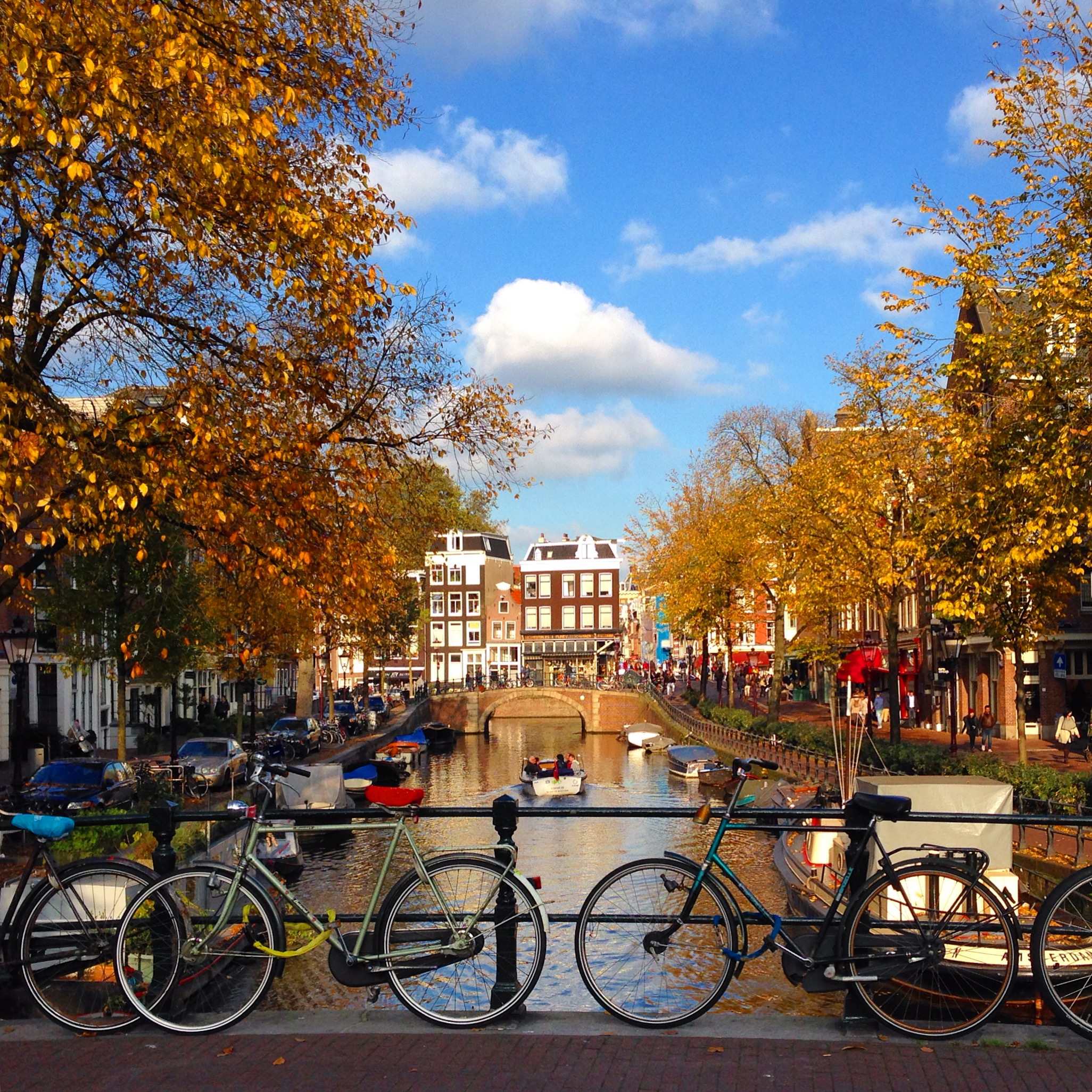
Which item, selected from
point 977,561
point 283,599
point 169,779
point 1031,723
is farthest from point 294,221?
point 1031,723

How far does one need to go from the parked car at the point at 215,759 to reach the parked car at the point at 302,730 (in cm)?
1009

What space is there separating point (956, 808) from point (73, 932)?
9.63m

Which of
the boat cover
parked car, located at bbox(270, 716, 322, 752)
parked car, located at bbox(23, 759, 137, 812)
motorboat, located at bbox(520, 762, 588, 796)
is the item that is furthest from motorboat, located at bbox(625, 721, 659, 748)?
the boat cover

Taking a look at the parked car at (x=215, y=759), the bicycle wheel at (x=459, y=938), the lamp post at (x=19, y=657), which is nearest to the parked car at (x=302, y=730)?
the parked car at (x=215, y=759)

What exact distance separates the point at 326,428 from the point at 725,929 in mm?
10720

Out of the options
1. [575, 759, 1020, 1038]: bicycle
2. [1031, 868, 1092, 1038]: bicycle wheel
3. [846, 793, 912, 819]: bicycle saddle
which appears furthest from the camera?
[846, 793, 912, 819]: bicycle saddle

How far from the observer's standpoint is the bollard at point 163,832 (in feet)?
23.1

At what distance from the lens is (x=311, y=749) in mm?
51250

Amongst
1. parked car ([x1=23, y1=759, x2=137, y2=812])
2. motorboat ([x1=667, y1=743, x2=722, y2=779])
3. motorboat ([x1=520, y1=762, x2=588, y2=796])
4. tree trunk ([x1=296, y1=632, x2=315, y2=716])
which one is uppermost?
tree trunk ([x1=296, y1=632, x2=315, y2=716])

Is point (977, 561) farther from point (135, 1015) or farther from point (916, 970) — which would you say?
point (135, 1015)

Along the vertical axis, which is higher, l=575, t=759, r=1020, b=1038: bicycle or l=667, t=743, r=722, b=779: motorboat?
l=575, t=759, r=1020, b=1038: bicycle

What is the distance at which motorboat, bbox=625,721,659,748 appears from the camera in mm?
65562

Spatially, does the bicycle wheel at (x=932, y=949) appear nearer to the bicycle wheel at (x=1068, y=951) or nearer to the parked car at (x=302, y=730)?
the bicycle wheel at (x=1068, y=951)

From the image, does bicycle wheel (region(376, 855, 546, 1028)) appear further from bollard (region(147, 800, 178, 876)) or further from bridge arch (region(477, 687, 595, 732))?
bridge arch (region(477, 687, 595, 732))
